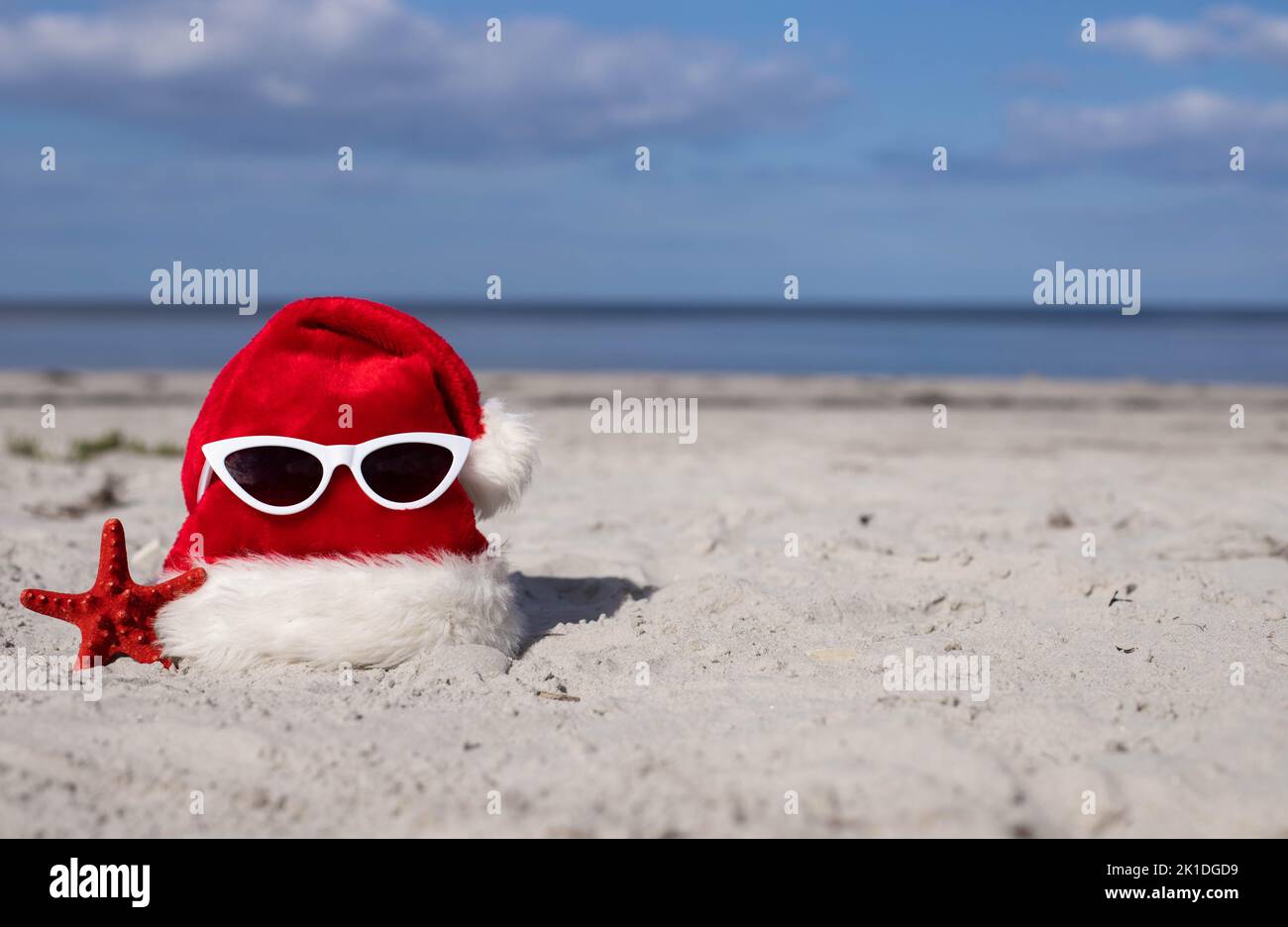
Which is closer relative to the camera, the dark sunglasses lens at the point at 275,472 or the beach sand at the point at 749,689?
the beach sand at the point at 749,689

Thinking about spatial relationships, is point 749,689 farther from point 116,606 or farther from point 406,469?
point 116,606

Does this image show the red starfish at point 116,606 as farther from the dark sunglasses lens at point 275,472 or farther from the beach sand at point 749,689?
the dark sunglasses lens at point 275,472

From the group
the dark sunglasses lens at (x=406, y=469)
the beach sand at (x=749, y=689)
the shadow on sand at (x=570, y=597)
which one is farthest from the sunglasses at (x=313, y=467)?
the shadow on sand at (x=570, y=597)

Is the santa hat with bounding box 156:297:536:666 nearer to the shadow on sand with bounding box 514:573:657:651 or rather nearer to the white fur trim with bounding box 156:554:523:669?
the white fur trim with bounding box 156:554:523:669

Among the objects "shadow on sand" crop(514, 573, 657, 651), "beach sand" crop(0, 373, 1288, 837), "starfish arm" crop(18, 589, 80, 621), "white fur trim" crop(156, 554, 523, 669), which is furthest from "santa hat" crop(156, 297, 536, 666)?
"shadow on sand" crop(514, 573, 657, 651)
